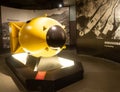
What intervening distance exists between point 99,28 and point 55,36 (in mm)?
2938

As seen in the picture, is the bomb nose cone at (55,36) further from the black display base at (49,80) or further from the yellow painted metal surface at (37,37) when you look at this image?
the black display base at (49,80)

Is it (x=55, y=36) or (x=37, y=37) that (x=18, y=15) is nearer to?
(x=37, y=37)

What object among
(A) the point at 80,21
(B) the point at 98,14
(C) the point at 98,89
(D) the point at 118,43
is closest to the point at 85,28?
(A) the point at 80,21

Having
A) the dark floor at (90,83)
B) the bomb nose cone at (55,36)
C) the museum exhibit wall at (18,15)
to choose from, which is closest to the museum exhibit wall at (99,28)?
the dark floor at (90,83)

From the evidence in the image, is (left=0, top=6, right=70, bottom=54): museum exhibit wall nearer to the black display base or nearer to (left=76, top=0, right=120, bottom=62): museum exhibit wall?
(left=76, top=0, right=120, bottom=62): museum exhibit wall

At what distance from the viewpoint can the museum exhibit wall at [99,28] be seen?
470cm

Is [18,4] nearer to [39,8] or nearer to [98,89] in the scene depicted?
[39,8]

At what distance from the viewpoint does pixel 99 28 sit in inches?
210

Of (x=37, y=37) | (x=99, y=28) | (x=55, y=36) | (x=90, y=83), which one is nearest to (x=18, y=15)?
(x=99, y=28)

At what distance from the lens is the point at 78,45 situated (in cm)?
645

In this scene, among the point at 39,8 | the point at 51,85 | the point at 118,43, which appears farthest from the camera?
the point at 39,8

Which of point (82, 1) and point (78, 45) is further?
point (78, 45)

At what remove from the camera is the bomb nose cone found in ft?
9.30

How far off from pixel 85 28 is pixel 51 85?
152 inches
